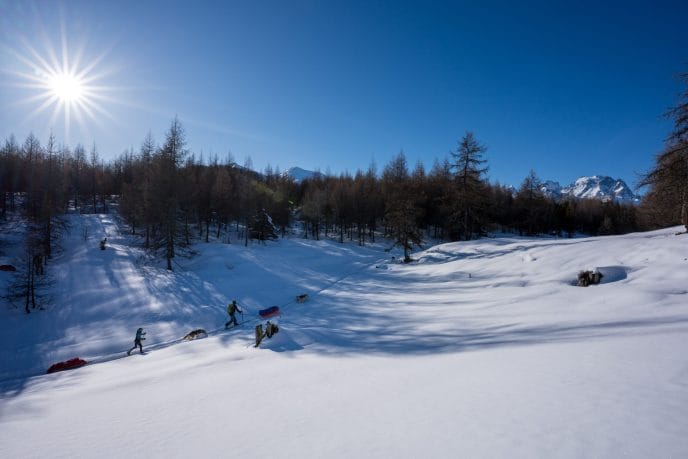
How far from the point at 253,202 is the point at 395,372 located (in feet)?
144

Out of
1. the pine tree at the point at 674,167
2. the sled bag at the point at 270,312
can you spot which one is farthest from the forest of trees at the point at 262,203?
the sled bag at the point at 270,312

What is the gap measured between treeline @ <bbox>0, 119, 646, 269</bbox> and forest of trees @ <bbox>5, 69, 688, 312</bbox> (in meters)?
0.16

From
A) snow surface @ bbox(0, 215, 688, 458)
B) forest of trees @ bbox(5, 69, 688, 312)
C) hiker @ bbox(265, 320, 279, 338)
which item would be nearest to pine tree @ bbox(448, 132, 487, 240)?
forest of trees @ bbox(5, 69, 688, 312)

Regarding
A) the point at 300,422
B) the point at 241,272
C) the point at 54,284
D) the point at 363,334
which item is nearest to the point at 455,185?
the point at 241,272

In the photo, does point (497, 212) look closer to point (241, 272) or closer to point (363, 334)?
point (241, 272)

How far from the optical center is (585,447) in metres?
3.19

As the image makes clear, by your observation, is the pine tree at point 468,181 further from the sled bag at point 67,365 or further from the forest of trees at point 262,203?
the sled bag at point 67,365

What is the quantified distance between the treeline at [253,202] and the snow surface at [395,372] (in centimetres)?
1295

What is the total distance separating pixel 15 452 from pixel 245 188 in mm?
46435

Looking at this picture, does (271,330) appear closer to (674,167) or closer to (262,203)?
(674,167)

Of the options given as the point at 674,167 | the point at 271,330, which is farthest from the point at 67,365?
the point at 674,167

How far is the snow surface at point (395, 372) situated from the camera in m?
3.81

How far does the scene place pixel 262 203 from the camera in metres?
50.0

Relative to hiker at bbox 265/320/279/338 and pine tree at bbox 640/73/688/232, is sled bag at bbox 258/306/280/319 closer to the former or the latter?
hiker at bbox 265/320/279/338
